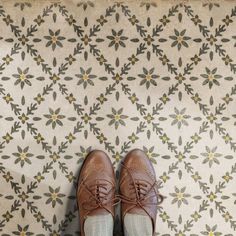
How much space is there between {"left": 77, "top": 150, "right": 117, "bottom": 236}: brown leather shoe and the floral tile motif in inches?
1.3

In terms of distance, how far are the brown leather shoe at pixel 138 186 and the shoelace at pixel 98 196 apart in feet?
0.13

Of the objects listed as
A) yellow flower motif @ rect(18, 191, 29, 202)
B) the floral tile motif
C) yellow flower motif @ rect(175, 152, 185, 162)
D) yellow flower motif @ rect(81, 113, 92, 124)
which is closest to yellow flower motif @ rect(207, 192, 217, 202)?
the floral tile motif

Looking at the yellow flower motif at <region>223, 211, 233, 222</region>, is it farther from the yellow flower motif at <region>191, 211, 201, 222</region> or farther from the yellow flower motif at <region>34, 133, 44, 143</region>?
the yellow flower motif at <region>34, 133, 44, 143</region>

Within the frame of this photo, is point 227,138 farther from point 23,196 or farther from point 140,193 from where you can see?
point 23,196

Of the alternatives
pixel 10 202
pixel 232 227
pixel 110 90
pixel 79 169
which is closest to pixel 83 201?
pixel 79 169

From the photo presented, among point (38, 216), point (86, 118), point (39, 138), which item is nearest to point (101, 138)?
point (86, 118)

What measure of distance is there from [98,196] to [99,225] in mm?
74

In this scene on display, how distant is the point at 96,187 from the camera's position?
3.84 ft

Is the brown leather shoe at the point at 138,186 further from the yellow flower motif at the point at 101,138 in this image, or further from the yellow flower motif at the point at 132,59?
the yellow flower motif at the point at 132,59

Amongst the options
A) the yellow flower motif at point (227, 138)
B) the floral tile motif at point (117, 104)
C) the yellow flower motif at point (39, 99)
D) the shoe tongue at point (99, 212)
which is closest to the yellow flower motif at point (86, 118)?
the floral tile motif at point (117, 104)

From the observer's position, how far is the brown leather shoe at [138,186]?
1170 mm

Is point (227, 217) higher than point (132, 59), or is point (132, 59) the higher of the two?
point (132, 59)

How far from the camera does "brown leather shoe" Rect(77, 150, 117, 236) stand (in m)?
1.16

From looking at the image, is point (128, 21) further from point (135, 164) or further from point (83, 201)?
point (83, 201)
